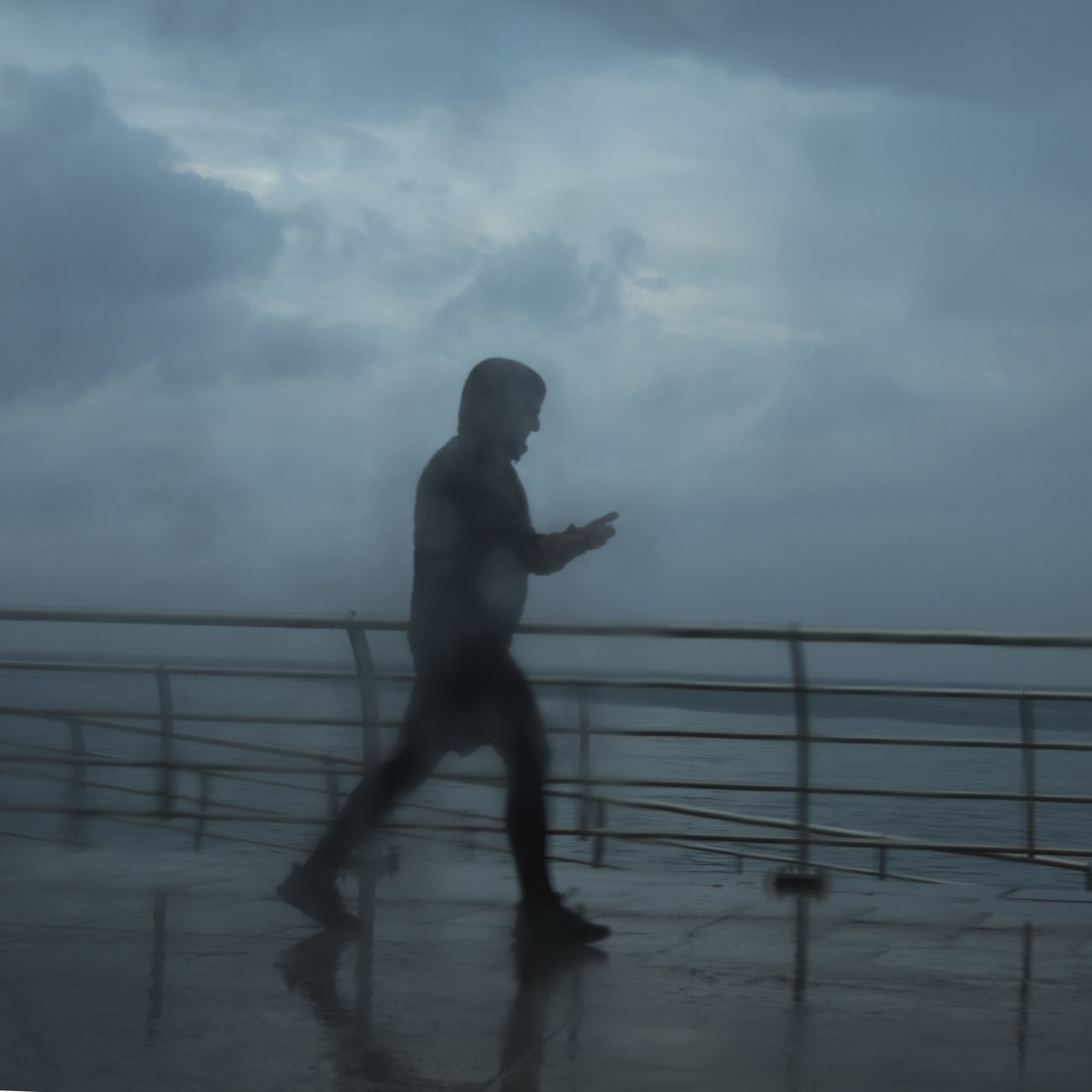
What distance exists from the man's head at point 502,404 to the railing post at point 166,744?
2.74 meters

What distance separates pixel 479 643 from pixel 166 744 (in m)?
3.38

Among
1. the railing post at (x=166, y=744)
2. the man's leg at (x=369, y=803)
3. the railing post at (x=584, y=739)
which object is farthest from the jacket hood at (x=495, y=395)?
the railing post at (x=166, y=744)

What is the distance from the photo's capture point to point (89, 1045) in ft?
9.52

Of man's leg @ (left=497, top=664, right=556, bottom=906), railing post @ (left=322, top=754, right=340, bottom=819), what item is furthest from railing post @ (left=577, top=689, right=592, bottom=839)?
man's leg @ (left=497, top=664, right=556, bottom=906)

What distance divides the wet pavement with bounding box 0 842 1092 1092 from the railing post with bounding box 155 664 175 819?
1.22 m

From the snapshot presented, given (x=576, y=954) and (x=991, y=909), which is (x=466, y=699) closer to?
(x=576, y=954)

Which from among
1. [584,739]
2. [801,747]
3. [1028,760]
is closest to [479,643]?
[801,747]

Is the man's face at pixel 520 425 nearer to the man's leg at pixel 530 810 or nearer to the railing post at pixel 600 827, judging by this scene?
the man's leg at pixel 530 810

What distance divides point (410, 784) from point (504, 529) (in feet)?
2.63

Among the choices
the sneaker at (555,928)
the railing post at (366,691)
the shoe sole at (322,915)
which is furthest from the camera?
the railing post at (366,691)

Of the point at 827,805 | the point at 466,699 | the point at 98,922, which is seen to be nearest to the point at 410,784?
the point at 466,699

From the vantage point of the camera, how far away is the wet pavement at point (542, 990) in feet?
9.07

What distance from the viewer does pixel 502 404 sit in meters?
4.27

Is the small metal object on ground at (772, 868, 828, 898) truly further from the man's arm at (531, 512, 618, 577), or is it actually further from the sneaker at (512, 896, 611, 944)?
the man's arm at (531, 512, 618, 577)
